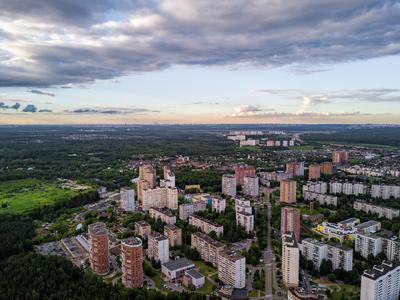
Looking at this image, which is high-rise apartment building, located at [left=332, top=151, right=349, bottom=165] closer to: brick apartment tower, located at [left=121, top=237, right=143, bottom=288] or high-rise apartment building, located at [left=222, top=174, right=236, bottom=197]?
high-rise apartment building, located at [left=222, top=174, right=236, bottom=197]

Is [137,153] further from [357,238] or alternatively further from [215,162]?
[357,238]

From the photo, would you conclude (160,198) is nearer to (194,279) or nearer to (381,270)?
(194,279)

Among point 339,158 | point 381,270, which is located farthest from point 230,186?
point 339,158

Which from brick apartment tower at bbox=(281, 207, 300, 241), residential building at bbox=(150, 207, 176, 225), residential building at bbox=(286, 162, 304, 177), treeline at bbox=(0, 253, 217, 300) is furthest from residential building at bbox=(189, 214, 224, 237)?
residential building at bbox=(286, 162, 304, 177)

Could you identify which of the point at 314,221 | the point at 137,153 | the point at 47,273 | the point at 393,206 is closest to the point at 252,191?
the point at 314,221

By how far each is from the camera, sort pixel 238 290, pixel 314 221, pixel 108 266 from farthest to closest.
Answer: pixel 314 221 < pixel 108 266 < pixel 238 290

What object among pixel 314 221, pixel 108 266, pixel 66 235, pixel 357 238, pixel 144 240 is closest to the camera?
pixel 108 266

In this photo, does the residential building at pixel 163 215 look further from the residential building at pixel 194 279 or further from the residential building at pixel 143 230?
the residential building at pixel 194 279
